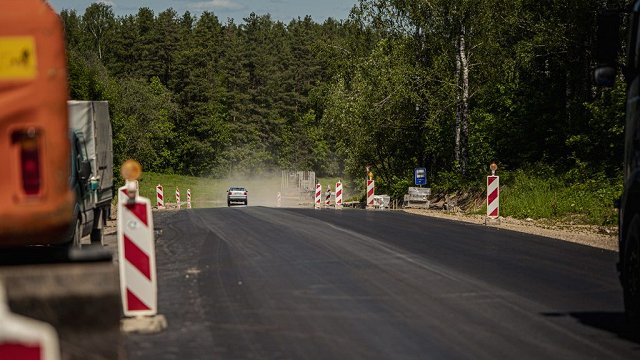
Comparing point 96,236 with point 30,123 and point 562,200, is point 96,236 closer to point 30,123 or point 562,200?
point 30,123

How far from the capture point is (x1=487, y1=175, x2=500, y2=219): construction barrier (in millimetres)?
27492

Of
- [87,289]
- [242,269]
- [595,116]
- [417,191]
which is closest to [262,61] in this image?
[417,191]

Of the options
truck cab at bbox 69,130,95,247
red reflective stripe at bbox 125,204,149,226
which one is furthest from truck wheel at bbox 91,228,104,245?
red reflective stripe at bbox 125,204,149,226

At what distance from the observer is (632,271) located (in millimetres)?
8953

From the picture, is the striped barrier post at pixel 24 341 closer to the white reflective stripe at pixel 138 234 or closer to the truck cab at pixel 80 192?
the white reflective stripe at pixel 138 234

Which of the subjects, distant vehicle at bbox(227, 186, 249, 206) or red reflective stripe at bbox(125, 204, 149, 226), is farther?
distant vehicle at bbox(227, 186, 249, 206)

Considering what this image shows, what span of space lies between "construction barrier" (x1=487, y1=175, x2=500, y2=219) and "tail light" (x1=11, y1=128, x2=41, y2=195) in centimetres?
2289

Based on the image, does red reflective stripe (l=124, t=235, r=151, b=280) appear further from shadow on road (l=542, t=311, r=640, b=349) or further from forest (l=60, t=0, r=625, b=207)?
forest (l=60, t=0, r=625, b=207)

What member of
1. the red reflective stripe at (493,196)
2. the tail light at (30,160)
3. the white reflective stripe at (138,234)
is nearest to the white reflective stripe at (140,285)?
the white reflective stripe at (138,234)

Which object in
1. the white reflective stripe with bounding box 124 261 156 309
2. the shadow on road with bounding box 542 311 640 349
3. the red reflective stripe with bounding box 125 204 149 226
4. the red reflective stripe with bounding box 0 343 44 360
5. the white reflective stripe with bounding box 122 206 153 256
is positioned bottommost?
the shadow on road with bounding box 542 311 640 349

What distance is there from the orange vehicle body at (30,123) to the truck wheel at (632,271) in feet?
17.3

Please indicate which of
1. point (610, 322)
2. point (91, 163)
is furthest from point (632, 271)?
point (91, 163)

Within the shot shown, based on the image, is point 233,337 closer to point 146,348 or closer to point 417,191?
point 146,348

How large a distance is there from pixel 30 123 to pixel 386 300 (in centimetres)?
668
